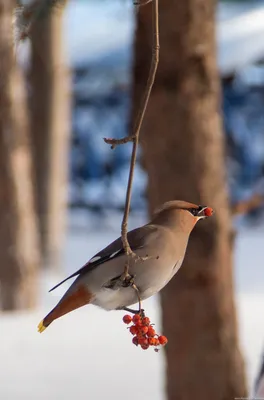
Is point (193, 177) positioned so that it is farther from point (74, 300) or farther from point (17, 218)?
point (17, 218)

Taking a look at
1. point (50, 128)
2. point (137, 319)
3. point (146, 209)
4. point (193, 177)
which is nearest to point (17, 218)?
point (146, 209)

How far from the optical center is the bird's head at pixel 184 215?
897mm

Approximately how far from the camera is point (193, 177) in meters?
2.47

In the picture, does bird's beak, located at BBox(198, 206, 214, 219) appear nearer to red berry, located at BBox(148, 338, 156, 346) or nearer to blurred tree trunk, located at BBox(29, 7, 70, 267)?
red berry, located at BBox(148, 338, 156, 346)

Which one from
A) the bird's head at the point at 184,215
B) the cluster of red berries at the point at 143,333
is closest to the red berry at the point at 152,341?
the cluster of red berries at the point at 143,333

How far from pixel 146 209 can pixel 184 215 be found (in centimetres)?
411

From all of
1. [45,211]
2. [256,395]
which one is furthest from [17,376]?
[45,211]

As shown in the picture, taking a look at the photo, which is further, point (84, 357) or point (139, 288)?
point (84, 357)

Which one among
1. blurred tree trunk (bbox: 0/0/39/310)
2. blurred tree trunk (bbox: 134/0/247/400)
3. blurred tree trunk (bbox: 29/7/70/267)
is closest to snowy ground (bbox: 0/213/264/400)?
blurred tree trunk (bbox: 0/0/39/310)

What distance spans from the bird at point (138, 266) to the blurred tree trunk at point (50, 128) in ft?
15.7

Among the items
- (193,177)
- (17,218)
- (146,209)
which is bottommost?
(193,177)

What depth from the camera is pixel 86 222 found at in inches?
396

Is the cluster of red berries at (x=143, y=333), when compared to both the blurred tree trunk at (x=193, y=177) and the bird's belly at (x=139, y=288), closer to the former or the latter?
the bird's belly at (x=139, y=288)

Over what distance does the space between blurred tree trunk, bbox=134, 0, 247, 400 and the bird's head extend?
1.50 meters
